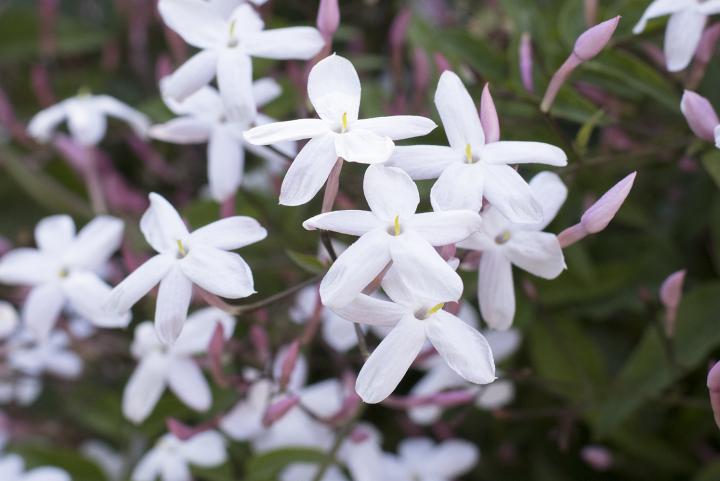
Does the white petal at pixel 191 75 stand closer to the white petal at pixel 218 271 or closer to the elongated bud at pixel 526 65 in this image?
the white petal at pixel 218 271

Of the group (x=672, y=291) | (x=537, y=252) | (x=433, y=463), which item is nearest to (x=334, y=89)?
(x=537, y=252)

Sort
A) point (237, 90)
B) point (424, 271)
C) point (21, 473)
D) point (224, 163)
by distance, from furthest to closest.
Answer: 1. point (21, 473)
2. point (224, 163)
3. point (237, 90)
4. point (424, 271)

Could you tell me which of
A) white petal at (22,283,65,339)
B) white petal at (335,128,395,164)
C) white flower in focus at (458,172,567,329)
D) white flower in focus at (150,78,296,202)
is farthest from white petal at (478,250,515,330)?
white petal at (22,283,65,339)

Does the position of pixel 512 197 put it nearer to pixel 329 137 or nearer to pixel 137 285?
pixel 329 137

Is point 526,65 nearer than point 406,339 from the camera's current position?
No

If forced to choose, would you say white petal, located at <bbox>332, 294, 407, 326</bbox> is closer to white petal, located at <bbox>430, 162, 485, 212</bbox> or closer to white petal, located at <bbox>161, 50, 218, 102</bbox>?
white petal, located at <bbox>430, 162, 485, 212</bbox>

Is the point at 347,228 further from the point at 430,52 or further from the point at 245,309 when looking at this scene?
the point at 430,52
